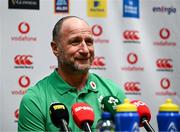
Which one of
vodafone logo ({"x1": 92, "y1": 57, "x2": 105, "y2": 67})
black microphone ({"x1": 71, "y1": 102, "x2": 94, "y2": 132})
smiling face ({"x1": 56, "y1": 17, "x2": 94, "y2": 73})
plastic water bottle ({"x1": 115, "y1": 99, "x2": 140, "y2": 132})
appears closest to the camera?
plastic water bottle ({"x1": 115, "y1": 99, "x2": 140, "y2": 132})

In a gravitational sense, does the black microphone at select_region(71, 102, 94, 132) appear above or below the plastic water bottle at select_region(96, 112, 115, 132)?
below

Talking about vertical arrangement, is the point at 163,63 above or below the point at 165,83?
above

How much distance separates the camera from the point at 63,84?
1.95 m

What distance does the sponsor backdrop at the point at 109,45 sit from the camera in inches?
110

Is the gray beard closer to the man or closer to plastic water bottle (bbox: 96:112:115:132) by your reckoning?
the man

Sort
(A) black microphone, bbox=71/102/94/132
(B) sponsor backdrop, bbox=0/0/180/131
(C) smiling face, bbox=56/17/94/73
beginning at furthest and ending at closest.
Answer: (B) sponsor backdrop, bbox=0/0/180/131, (C) smiling face, bbox=56/17/94/73, (A) black microphone, bbox=71/102/94/132

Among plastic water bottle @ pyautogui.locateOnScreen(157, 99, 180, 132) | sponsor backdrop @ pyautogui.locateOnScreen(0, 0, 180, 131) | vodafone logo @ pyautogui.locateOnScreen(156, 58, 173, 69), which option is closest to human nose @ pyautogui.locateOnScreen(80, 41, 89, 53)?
plastic water bottle @ pyautogui.locateOnScreen(157, 99, 180, 132)

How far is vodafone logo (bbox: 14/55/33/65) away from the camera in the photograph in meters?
2.81

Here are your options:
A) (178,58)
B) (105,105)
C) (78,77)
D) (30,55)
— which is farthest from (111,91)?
(178,58)

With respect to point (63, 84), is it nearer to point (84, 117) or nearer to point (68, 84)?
point (68, 84)

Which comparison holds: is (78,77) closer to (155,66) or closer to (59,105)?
(59,105)

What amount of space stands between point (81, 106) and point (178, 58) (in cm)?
178

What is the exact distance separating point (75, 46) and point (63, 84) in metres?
0.17

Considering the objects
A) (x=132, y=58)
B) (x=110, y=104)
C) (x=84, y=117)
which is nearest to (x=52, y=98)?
(x=110, y=104)
